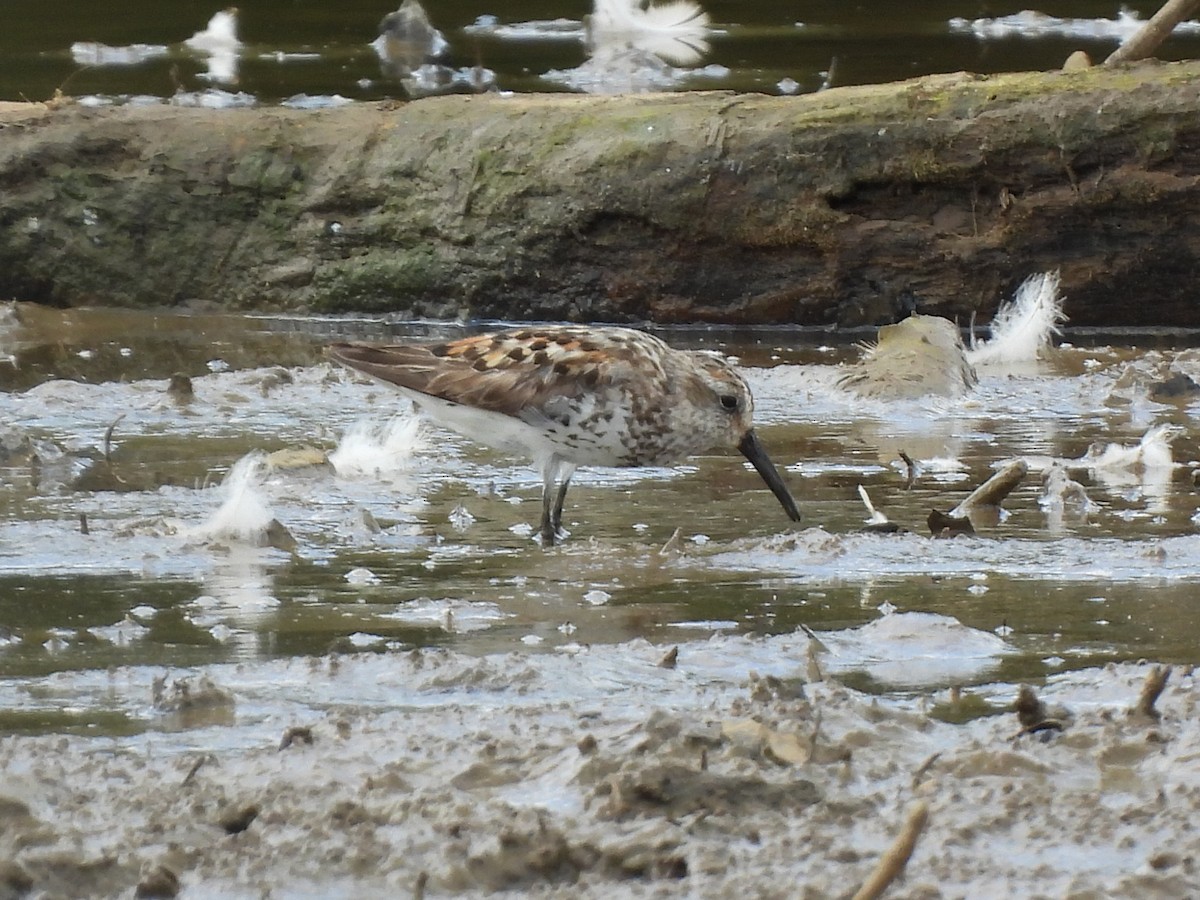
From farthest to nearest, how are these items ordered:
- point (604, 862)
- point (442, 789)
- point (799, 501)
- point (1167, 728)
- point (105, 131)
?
point (105, 131), point (799, 501), point (1167, 728), point (442, 789), point (604, 862)

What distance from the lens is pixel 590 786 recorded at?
3.94 meters

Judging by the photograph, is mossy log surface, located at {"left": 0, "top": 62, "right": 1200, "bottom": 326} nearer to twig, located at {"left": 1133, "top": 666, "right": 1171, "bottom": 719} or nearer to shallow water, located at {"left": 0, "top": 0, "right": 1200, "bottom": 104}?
shallow water, located at {"left": 0, "top": 0, "right": 1200, "bottom": 104}

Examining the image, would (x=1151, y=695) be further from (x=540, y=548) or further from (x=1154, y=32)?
(x=1154, y=32)

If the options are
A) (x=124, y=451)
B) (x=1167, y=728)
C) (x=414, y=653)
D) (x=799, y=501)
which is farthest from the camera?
(x=124, y=451)

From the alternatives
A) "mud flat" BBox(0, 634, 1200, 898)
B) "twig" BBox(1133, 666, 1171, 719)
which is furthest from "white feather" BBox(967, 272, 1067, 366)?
"twig" BBox(1133, 666, 1171, 719)

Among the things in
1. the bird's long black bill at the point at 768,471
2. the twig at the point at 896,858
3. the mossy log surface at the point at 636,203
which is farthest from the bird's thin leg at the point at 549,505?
the mossy log surface at the point at 636,203

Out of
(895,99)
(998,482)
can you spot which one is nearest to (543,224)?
(895,99)

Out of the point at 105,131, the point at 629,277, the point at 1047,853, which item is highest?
the point at 105,131

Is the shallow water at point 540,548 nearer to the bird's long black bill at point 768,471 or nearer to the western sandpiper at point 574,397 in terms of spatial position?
the bird's long black bill at point 768,471

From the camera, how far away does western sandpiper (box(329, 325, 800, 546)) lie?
22.3ft

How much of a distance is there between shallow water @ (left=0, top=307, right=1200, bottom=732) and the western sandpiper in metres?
0.21

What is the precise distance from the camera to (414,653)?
4812 mm

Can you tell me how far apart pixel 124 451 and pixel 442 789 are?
4.11 meters

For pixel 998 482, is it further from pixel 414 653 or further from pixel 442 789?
pixel 442 789
